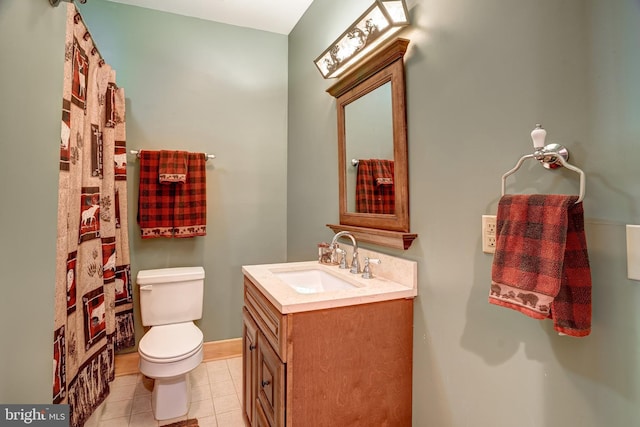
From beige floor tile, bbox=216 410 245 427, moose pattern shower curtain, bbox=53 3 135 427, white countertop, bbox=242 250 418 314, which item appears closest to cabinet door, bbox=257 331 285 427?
white countertop, bbox=242 250 418 314

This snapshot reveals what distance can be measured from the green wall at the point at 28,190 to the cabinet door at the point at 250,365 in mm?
763

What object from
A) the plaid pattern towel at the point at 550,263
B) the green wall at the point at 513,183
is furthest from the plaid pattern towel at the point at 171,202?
the plaid pattern towel at the point at 550,263

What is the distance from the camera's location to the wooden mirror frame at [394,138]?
138cm

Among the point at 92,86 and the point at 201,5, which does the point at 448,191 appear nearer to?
the point at 92,86

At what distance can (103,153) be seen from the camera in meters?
1.93

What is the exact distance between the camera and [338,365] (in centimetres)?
123

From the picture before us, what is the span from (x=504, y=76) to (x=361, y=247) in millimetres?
1028

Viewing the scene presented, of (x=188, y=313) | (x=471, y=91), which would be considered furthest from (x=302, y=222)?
(x=471, y=91)

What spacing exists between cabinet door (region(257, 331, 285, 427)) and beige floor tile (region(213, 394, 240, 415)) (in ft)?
2.18

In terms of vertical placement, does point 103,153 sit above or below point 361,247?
above

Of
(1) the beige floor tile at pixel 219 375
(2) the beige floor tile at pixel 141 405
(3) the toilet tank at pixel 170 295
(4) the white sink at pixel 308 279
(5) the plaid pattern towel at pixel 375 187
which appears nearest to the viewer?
(5) the plaid pattern towel at pixel 375 187

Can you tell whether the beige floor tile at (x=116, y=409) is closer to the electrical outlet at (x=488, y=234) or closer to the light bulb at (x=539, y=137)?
the electrical outlet at (x=488, y=234)

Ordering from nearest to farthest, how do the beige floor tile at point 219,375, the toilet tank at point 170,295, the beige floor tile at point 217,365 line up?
1. the toilet tank at point 170,295
2. the beige floor tile at point 219,375
3. the beige floor tile at point 217,365

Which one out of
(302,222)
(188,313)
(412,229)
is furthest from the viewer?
(302,222)
